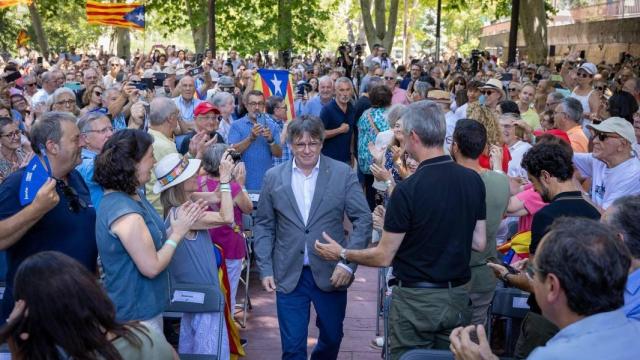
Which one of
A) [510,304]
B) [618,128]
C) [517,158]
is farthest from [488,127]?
[510,304]

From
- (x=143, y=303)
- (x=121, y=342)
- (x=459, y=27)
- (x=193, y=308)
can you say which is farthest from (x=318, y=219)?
(x=459, y=27)

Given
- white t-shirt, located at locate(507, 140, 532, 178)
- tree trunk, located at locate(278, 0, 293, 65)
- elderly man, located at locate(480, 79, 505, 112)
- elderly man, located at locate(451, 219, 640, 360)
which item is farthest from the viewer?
tree trunk, located at locate(278, 0, 293, 65)

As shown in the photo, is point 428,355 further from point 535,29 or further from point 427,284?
point 535,29

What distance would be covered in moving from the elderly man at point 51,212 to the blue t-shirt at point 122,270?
261 mm

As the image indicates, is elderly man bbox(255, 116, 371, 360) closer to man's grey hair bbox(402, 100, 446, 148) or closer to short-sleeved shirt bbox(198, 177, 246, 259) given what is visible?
man's grey hair bbox(402, 100, 446, 148)

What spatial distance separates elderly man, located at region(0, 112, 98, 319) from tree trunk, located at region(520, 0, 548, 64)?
20.9 metres

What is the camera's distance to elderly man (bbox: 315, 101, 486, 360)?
13.0 feet

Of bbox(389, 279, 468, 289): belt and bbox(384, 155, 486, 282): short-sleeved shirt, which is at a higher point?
bbox(384, 155, 486, 282): short-sleeved shirt

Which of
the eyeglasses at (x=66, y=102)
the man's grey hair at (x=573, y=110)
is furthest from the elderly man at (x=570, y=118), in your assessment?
the eyeglasses at (x=66, y=102)

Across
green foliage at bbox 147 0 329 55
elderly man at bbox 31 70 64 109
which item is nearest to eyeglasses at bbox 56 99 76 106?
elderly man at bbox 31 70 64 109

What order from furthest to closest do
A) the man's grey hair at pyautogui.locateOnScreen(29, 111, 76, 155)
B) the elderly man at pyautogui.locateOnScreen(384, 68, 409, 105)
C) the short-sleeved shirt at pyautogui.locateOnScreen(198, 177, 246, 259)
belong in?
the elderly man at pyautogui.locateOnScreen(384, 68, 409, 105) → the short-sleeved shirt at pyautogui.locateOnScreen(198, 177, 246, 259) → the man's grey hair at pyautogui.locateOnScreen(29, 111, 76, 155)

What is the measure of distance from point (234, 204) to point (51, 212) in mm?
2324

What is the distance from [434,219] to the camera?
13.0ft

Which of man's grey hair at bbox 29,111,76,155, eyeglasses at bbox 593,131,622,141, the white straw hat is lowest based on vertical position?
the white straw hat
